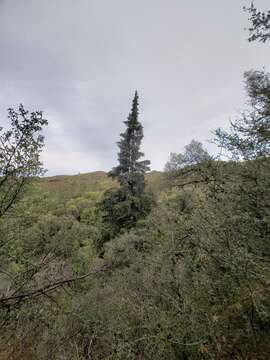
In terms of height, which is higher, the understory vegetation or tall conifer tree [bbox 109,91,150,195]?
tall conifer tree [bbox 109,91,150,195]

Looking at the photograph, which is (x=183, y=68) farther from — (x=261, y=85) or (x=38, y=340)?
(x=38, y=340)

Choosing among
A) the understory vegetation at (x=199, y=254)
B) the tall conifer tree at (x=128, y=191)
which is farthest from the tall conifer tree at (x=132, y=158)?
the understory vegetation at (x=199, y=254)

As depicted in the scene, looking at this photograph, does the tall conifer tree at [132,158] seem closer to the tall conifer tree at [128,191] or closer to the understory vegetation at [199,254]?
the tall conifer tree at [128,191]

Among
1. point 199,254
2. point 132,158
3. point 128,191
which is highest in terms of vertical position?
point 132,158

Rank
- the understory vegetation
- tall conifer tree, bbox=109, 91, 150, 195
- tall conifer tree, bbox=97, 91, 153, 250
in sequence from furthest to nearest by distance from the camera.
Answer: tall conifer tree, bbox=109, 91, 150, 195 → tall conifer tree, bbox=97, 91, 153, 250 → the understory vegetation

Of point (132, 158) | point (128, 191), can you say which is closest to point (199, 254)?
point (128, 191)

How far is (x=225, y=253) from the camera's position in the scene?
11.3 feet

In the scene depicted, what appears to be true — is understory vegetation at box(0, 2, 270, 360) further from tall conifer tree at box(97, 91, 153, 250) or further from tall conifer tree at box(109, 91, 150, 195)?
tall conifer tree at box(109, 91, 150, 195)

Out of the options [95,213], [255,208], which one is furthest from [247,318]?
[95,213]

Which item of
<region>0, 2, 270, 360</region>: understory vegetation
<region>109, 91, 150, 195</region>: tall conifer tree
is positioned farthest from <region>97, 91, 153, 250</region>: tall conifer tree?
<region>0, 2, 270, 360</region>: understory vegetation

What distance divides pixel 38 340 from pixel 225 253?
5.16 m

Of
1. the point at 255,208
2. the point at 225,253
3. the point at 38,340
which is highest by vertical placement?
the point at 255,208

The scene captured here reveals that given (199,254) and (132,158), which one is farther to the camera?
(132,158)

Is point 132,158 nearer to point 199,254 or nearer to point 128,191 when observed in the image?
point 128,191
